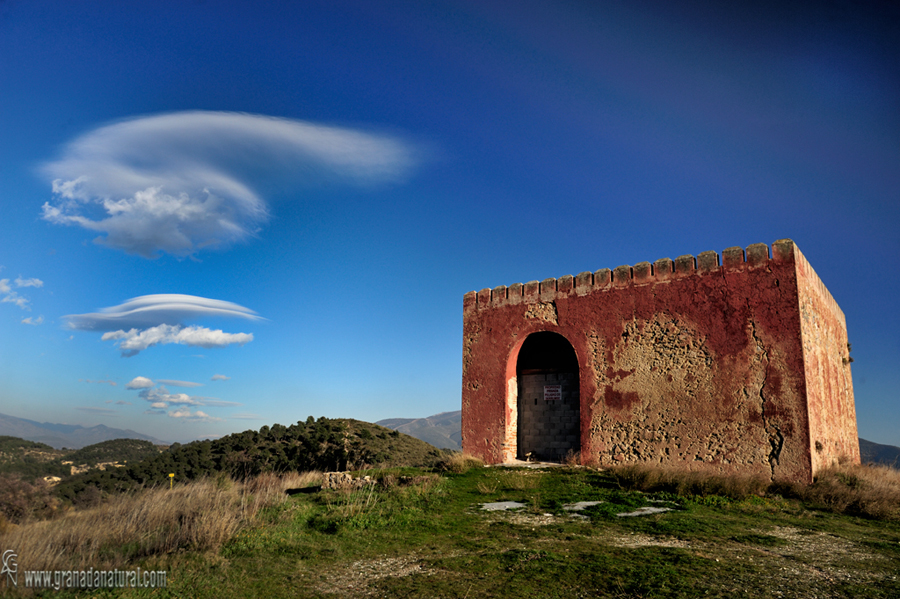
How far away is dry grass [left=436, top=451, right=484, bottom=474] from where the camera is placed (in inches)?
522

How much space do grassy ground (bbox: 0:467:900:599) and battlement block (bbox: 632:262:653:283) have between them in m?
5.76

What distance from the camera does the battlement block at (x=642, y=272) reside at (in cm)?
1324

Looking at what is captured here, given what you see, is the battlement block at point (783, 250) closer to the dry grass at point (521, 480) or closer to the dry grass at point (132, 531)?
the dry grass at point (521, 480)

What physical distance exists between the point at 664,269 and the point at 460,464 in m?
7.50

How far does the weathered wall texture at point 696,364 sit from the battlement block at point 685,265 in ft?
0.08

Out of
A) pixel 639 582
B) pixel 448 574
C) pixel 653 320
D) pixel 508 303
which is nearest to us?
pixel 639 582

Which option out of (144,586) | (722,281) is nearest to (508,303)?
(722,281)

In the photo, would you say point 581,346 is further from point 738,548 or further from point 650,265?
point 738,548

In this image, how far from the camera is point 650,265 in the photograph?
13.3 m

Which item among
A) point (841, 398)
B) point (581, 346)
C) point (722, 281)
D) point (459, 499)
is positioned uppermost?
point (722, 281)

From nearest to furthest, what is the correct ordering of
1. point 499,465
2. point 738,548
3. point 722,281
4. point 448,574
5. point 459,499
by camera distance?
point 448,574 < point 738,548 < point 459,499 < point 722,281 < point 499,465

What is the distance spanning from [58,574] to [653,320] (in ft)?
40.7

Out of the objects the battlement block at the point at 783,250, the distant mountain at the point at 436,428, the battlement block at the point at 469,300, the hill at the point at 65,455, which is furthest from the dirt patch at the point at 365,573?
the distant mountain at the point at 436,428

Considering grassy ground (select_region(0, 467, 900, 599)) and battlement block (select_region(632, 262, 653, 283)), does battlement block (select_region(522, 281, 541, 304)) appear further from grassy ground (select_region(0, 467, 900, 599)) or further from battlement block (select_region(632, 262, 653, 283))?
grassy ground (select_region(0, 467, 900, 599))
